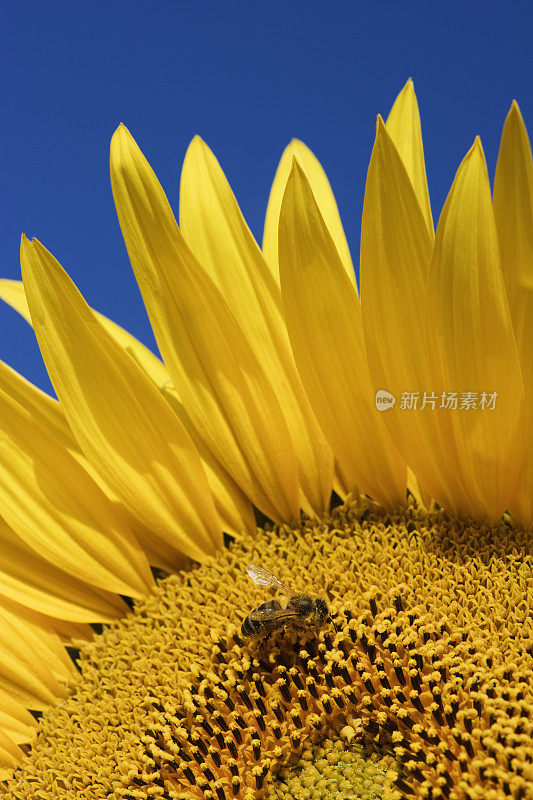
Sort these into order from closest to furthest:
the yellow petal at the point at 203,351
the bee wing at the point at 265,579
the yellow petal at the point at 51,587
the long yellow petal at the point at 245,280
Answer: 1. the bee wing at the point at 265,579
2. the yellow petal at the point at 203,351
3. the long yellow petal at the point at 245,280
4. the yellow petal at the point at 51,587

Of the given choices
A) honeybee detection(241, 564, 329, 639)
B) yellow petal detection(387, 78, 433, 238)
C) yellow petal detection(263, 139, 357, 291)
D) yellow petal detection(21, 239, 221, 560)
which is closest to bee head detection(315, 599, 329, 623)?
honeybee detection(241, 564, 329, 639)

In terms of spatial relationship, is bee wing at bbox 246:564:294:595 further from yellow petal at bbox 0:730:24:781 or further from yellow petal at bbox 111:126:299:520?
yellow petal at bbox 0:730:24:781

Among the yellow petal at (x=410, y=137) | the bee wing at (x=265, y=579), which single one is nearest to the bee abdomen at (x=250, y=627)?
the bee wing at (x=265, y=579)

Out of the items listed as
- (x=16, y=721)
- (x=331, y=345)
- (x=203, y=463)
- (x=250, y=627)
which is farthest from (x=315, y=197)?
(x=16, y=721)

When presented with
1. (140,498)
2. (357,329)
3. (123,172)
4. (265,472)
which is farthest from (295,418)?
(123,172)

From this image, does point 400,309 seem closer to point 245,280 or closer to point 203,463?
point 245,280

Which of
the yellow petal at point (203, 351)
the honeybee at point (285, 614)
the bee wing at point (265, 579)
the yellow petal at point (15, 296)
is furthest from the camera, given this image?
the yellow petal at point (15, 296)

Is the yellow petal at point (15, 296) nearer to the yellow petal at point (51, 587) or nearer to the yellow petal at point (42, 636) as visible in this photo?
the yellow petal at point (51, 587)

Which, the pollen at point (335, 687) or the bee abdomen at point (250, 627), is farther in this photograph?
the bee abdomen at point (250, 627)
